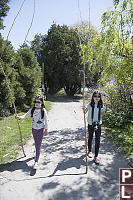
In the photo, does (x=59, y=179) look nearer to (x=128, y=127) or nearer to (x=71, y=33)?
(x=128, y=127)

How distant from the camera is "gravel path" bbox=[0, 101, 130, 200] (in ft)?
10.2

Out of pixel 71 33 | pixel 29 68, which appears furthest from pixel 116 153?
pixel 71 33

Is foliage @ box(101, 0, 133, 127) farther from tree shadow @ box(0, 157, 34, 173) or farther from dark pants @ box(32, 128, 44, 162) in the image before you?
tree shadow @ box(0, 157, 34, 173)

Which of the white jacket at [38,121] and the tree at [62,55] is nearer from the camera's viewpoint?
the white jacket at [38,121]

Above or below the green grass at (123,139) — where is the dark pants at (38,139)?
above

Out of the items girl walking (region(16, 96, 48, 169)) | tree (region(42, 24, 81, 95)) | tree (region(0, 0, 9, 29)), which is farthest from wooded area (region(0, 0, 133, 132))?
tree (region(42, 24, 81, 95))

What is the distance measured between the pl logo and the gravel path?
0.09 meters

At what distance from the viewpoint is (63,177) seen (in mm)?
3703

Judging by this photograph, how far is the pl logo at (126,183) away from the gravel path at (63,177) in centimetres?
9

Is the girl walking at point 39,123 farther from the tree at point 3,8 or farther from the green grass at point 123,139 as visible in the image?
the tree at point 3,8

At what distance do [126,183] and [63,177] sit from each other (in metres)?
1.33

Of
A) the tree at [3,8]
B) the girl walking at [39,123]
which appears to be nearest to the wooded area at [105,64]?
the tree at [3,8]

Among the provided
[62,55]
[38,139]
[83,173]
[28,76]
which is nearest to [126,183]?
[83,173]

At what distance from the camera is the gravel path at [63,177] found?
3115 millimetres
